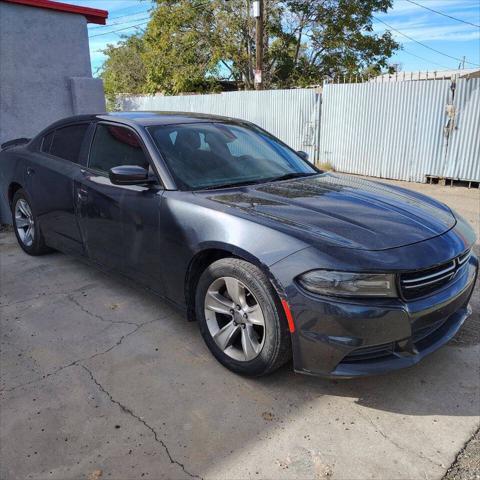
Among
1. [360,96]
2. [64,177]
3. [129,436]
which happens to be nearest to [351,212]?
[129,436]

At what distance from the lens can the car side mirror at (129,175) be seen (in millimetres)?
3125

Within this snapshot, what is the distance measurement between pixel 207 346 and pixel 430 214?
1.72 m

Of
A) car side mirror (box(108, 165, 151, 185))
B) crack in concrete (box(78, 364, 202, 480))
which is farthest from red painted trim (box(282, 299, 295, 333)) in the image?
car side mirror (box(108, 165, 151, 185))

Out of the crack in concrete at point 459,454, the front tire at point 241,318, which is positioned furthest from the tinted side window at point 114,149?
the crack in concrete at point 459,454

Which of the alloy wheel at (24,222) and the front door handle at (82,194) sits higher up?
the front door handle at (82,194)

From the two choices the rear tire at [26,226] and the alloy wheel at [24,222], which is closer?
the rear tire at [26,226]

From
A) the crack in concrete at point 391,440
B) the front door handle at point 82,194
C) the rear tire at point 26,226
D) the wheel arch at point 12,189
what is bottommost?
the crack in concrete at point 391,440

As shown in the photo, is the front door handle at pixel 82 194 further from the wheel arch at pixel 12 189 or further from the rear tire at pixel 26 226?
the wheel arch at pixel 12 189

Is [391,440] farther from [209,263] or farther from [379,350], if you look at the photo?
[209,263]

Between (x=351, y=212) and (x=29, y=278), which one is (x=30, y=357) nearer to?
(x=29, y=278)

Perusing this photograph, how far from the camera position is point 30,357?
10.3 feet

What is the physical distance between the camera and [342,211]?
9.30ft

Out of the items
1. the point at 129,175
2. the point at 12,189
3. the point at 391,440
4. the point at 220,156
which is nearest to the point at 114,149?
the point at 129,175

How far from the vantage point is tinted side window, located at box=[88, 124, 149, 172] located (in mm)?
3480
